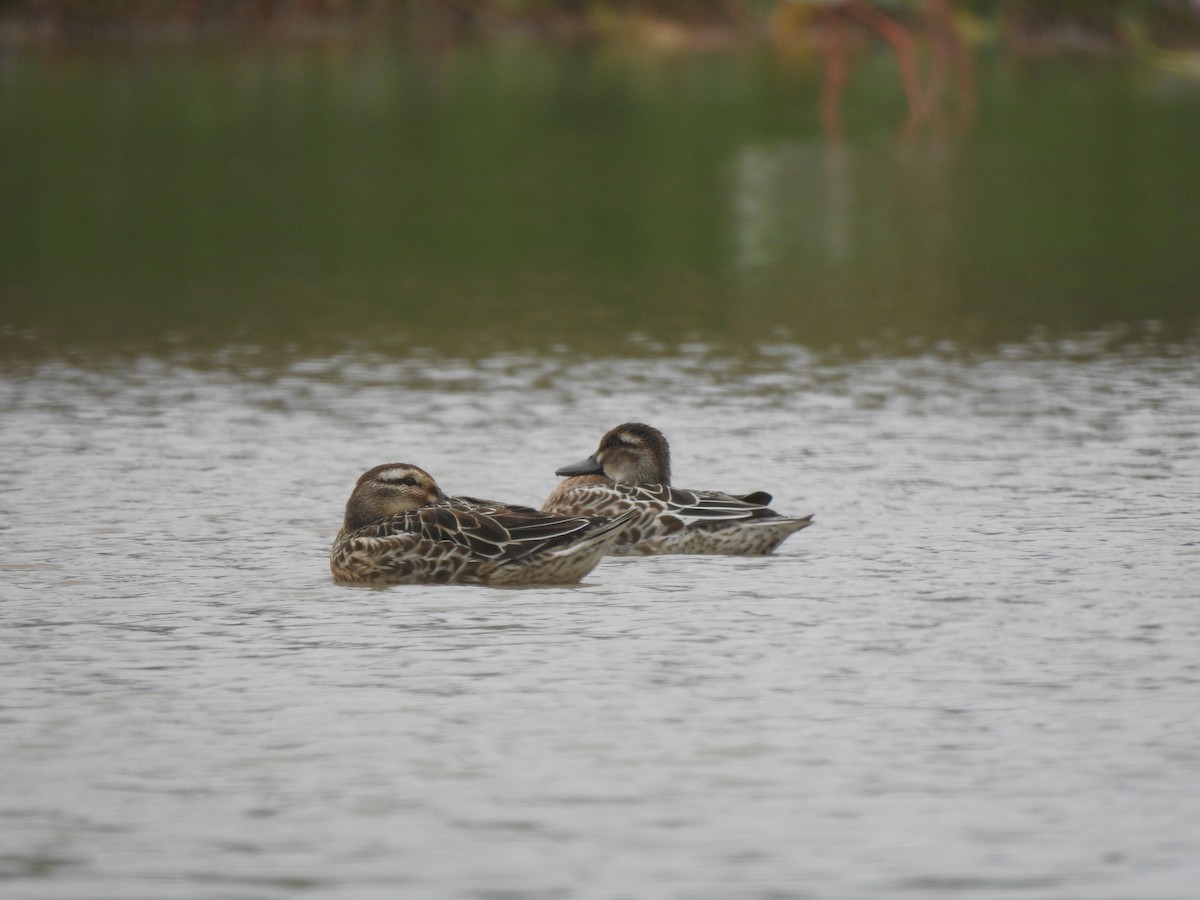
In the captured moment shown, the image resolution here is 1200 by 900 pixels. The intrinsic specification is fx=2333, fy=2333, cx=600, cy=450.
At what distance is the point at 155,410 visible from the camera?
11672 millimetres

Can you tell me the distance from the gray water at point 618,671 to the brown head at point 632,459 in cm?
45

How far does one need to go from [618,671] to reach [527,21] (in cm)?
5195

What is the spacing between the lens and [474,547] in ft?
26.1

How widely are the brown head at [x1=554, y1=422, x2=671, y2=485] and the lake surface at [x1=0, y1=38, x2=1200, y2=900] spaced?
442 mm

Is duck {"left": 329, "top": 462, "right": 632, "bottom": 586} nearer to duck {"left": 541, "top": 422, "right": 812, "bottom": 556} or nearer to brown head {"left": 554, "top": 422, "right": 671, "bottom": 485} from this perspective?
duck {"left": 541, "top": 422, "right": 812, "bottom": 556}

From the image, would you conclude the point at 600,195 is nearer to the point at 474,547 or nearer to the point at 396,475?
the point at 396,475

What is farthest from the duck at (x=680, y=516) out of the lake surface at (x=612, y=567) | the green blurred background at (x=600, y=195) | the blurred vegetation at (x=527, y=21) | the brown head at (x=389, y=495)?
the blurred vegetation at (x=527, y=21)

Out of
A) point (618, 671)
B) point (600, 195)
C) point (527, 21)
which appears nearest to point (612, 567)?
point (618, 671)

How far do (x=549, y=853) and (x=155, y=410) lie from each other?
6.79 meters

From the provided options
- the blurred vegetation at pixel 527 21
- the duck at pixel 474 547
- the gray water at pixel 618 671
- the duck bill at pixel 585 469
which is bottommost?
the gray water at pixel 618 671

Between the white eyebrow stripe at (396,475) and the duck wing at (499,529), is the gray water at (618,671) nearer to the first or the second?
the duck wing at (499,529)

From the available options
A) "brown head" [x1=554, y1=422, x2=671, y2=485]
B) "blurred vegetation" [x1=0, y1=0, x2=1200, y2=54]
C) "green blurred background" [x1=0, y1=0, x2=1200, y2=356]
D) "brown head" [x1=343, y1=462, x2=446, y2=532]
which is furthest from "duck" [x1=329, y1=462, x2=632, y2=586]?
"blurred vegetation" [x1=0, y1=0, x2=1200, y2=54]

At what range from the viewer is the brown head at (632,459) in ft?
29.3

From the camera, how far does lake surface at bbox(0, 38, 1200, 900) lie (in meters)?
5.45
